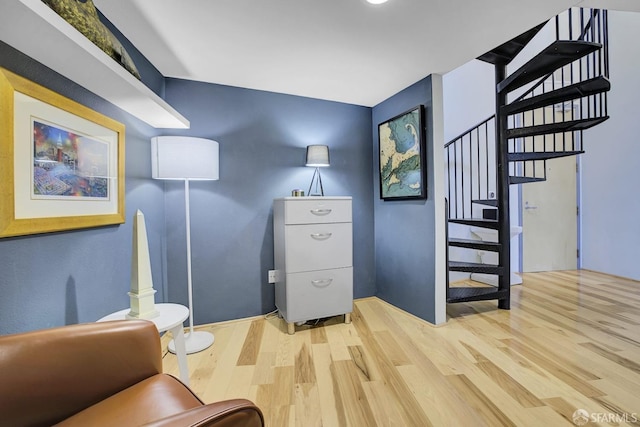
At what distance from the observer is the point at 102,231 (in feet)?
4.71

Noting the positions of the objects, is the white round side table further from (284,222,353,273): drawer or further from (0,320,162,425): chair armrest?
(284,222,353,273): drawer

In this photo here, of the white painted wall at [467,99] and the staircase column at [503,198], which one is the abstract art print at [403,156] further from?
the white painted wall at [467,99]

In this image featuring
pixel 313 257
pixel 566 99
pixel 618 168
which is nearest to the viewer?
pixel 313 257

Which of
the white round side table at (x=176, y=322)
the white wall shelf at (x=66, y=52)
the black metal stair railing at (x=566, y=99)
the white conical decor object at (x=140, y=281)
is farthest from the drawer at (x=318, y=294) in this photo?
the black metal stair railing at (x=566, y=99)

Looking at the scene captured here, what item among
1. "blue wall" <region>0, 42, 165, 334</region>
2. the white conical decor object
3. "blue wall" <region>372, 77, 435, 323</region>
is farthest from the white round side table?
"blue wall" <region>372, 77, 435, 323</region>

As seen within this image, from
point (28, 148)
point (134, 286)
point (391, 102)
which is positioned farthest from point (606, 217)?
point (28, 148)

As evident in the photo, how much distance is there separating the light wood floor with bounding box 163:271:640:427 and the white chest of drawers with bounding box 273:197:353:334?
200 mm

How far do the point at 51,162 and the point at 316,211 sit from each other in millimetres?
1519

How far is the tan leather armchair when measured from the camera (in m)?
0.70

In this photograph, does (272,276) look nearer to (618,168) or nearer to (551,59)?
(551,59)

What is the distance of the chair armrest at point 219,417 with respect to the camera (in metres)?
0.51

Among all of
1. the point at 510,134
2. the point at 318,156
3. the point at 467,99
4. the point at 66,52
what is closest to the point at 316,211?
the point at 318,156

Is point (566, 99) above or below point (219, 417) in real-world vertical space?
above

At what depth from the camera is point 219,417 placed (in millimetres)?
532
